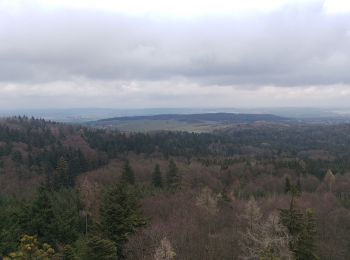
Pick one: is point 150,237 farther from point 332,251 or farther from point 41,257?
point 332,251

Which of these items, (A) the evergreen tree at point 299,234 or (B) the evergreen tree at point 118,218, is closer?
(A) the evergreen tree at point 299,234

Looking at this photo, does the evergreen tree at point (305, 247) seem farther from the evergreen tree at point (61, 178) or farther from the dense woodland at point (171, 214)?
the evergreen tree at point (61, 178)

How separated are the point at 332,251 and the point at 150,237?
69.8ft

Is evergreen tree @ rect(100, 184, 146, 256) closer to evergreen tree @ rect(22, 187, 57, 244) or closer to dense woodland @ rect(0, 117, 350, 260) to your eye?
dense woodland @ rect(0, 117, 350, 260)

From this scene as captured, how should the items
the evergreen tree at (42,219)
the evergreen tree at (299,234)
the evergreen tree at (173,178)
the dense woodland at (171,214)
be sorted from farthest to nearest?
the evergreen tree at (173,178)
the evergreen tree at (42,219)
the dense woodland at (171,214)
the evergreen tree at (299,234)

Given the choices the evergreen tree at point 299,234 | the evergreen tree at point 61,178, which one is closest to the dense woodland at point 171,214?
the evergreen tree at point 299,234

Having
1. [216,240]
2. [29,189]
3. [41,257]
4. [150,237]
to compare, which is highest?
[41,257]

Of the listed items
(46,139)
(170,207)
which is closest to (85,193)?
(170,207)

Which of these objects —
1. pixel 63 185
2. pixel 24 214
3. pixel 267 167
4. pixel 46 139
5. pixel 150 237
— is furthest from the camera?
pixel 46 139

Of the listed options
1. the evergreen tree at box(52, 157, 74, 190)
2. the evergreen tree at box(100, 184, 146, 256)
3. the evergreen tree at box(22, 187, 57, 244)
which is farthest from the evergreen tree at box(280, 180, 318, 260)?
the evergreen tree at box(52, 157, 74, 190)

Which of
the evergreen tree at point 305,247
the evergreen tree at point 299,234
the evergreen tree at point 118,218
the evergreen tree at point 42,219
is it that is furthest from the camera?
the evergreen tree at point 42,219

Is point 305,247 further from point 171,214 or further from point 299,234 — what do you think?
point 171,214

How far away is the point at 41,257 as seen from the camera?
1802 cm

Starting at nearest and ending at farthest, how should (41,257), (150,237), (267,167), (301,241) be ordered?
(41,257)
(301,241)
(150,237)
(267,167)
